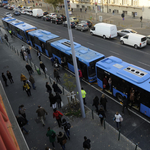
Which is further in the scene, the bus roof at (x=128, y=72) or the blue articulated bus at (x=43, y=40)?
the blue articulated bus at (x=43, y=40)

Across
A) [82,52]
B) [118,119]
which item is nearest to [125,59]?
[82,52]

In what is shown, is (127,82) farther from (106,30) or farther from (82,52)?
(106,30)

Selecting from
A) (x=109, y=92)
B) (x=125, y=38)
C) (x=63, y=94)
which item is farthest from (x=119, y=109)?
(x=125, y=38)

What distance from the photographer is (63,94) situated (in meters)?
14.2

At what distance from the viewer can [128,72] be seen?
456 inches

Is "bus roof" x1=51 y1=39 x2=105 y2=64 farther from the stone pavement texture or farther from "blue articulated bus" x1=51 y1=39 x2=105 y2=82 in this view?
the stone pavement texture

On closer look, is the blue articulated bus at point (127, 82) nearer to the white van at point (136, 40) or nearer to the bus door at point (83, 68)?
the bus door at point (83, 68)

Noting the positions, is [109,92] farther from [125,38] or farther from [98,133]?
[125,38]

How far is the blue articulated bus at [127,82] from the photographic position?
10344mm

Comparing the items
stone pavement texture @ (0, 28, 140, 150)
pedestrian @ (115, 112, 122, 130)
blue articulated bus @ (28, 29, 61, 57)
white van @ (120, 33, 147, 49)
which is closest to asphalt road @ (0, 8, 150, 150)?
pedestrian @ (115, 112, 122, 130)

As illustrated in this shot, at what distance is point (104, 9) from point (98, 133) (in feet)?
147

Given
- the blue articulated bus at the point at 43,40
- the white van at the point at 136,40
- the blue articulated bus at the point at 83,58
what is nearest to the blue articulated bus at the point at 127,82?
the blue articulated bus at the point at 83,58

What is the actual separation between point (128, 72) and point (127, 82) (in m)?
0.91

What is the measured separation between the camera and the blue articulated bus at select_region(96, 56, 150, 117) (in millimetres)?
10344
